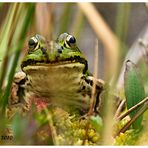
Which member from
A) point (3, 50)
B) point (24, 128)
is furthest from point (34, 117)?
point (3, 50)

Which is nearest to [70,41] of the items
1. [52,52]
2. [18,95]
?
[52,52]

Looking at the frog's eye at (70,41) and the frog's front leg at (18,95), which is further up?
the frog's eye at (70,41)

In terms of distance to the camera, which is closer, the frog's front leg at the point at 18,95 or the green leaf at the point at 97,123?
the green leaf at the point at 97,123

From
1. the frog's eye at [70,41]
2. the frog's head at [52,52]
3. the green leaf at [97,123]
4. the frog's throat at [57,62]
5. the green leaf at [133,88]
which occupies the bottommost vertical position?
the green leaf at [97,123]

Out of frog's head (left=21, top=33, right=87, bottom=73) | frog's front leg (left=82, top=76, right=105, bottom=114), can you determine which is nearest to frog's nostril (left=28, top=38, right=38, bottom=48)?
frog's head (left=21, top=33, right=87, bottom=73)

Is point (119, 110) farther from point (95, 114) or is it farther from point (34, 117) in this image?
point (34, 117)

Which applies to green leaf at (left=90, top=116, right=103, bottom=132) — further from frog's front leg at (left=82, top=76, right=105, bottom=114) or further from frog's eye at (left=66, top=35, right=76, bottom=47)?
frog's eye at (left=66, top=35, right=76, bottom=47)

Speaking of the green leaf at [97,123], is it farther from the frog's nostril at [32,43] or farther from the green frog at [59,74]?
the frog's nostril at [32,43]

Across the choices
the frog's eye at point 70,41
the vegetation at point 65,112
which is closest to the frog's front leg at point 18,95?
the vegetation at point 65,112
